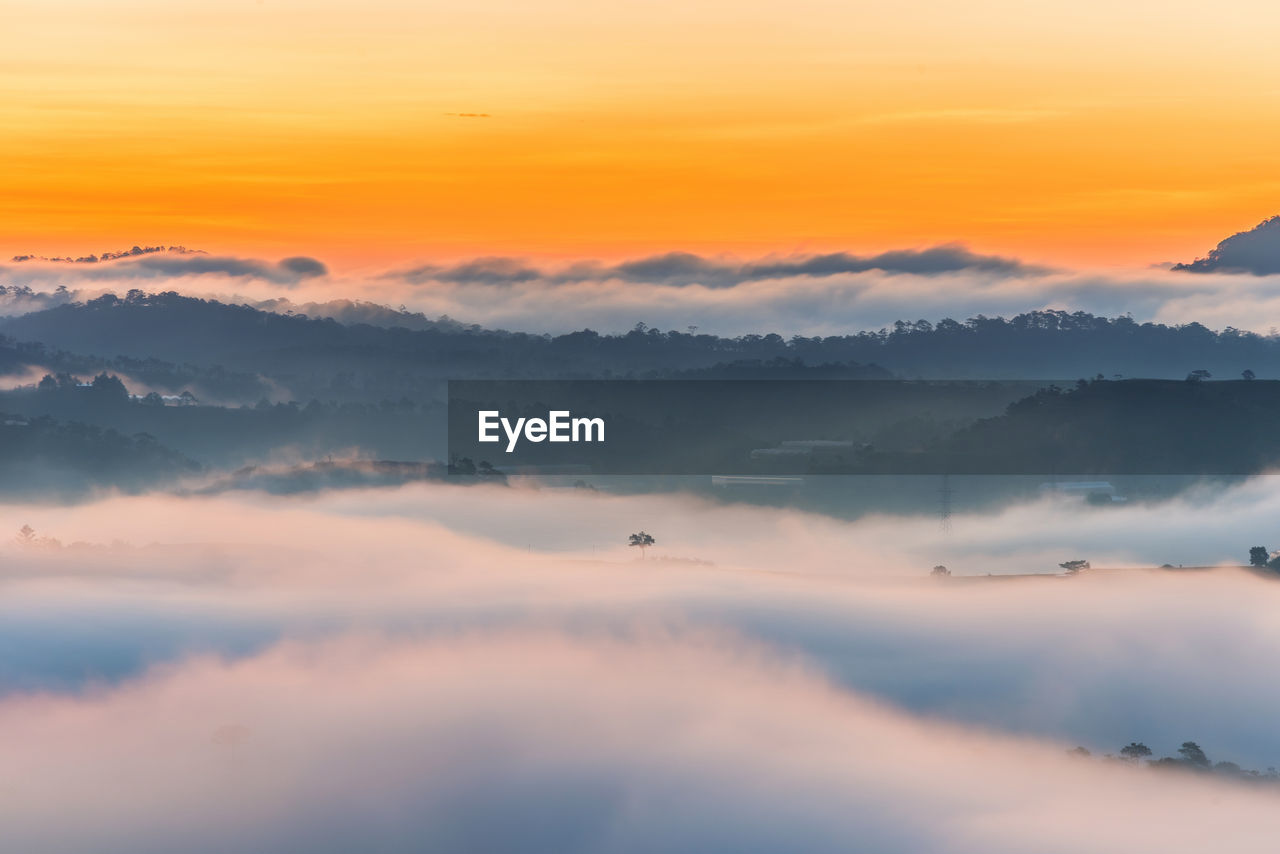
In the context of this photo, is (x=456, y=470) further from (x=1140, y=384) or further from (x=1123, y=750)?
(x=1140, y=384)

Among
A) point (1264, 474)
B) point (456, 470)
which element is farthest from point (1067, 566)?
point (456, 470)

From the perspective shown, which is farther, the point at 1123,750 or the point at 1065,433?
the point at 1065,433

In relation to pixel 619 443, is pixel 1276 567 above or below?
below

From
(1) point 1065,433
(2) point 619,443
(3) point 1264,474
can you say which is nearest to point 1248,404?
(3) point 1264,474

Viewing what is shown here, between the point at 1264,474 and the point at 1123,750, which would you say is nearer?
the point at 1123,750

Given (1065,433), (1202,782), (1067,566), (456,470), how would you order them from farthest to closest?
(1065,433)
(1067,566)
(456,470)
(1202,782)

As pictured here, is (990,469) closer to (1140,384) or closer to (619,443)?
(1140,384)

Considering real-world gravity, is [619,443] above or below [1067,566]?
above

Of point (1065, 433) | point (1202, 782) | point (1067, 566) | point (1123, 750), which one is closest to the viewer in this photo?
point (1202, 782)

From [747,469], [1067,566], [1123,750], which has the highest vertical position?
[747,469]
